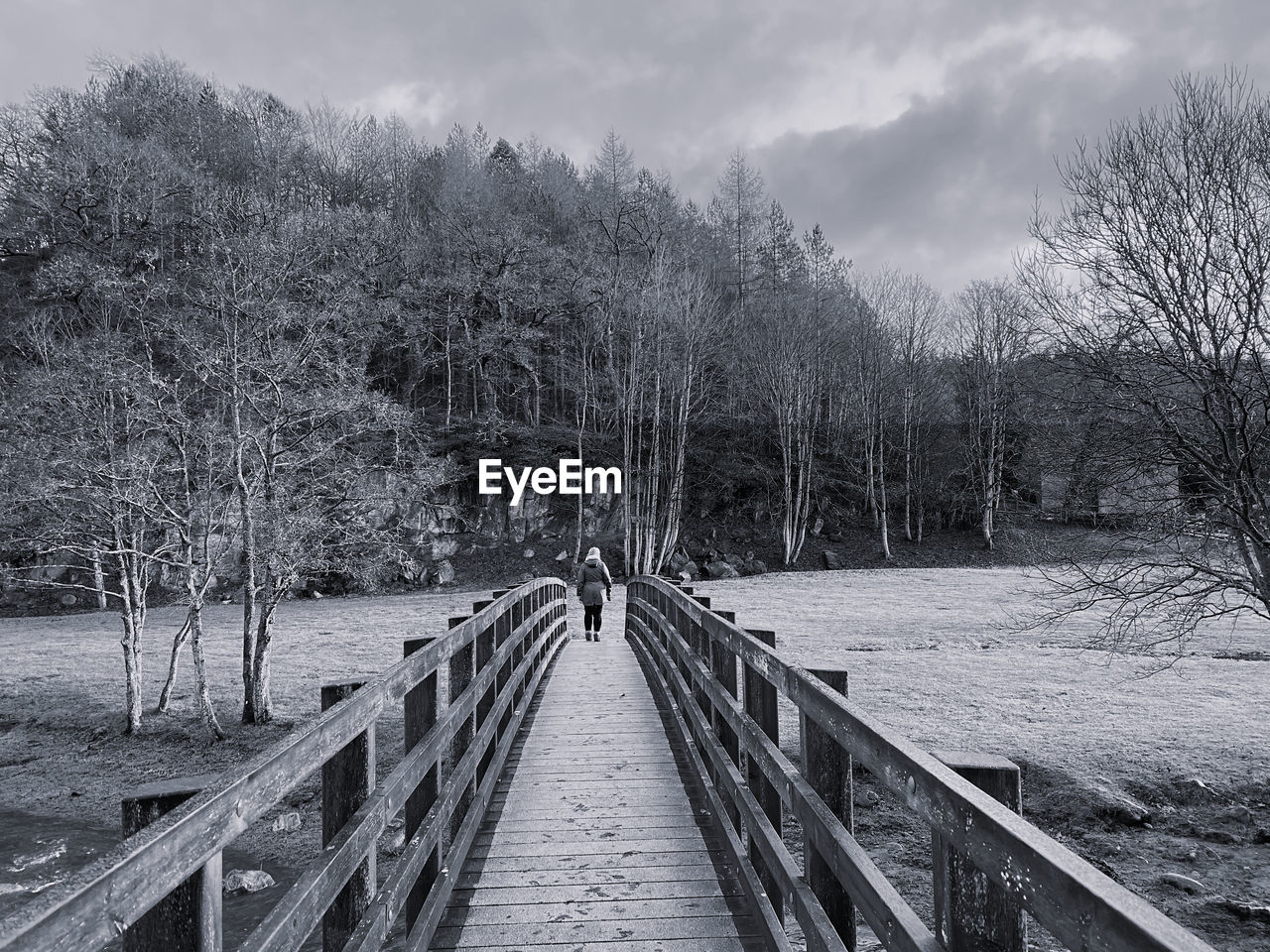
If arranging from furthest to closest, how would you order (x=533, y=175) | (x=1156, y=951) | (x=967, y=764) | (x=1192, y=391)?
(x=533, y=175) < (x=1192, y=391) < (x=967, y=764) < (x=1156, y=951)

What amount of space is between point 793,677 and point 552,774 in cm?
361

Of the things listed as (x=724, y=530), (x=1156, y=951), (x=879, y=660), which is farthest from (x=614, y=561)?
(x=1156, y=951)

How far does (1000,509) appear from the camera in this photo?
35000 mm

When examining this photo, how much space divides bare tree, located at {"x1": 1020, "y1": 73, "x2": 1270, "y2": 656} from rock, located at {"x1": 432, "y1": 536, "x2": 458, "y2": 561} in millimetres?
24627

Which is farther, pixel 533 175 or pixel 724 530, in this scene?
pixel 533 175

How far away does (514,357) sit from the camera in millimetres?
36844

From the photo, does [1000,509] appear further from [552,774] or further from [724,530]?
Result: [552,774]

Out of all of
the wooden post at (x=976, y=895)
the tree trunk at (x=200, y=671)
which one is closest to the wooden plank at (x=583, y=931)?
the wooden post at (x=976, y=895)

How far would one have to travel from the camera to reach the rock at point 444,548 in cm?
3094

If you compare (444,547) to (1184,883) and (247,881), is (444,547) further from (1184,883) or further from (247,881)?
(1184,883)

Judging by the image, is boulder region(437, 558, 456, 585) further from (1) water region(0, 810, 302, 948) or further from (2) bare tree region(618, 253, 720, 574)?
(1) water region(0, 810, 302, 948)

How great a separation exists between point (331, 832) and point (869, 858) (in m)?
1.81

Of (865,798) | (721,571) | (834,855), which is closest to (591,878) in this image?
(834,855)

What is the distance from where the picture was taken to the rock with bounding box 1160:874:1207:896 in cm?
636
